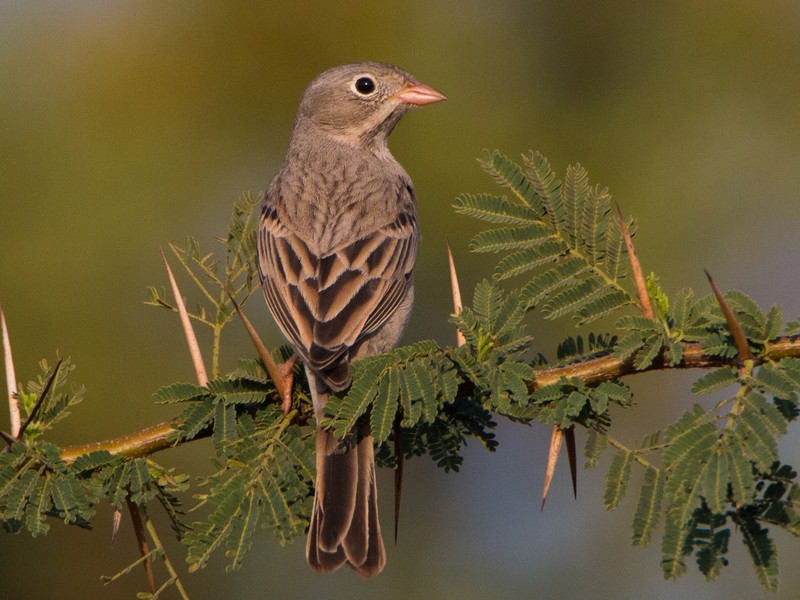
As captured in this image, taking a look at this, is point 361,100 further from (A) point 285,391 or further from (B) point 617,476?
(B) point 617,476

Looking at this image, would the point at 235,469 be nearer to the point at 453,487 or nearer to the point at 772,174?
the point at 453,487

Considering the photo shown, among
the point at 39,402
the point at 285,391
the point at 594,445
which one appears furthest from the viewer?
the point at 285,391

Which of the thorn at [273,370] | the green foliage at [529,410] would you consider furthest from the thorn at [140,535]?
the thorn at [273,370]

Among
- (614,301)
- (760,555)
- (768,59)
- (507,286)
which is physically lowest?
(760,555)

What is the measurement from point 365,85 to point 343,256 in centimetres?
211

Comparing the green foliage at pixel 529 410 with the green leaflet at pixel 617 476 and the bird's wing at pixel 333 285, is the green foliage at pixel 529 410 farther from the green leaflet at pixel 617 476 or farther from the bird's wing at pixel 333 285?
the bird's wing at pixel 333 285

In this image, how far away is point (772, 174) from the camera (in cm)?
788

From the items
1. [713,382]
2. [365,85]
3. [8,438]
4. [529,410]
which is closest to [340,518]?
[529,410]

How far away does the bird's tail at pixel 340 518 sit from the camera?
4.00 meters

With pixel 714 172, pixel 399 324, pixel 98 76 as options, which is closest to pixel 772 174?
pixel 714 172

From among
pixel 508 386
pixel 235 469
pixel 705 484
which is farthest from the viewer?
pixel 235 469

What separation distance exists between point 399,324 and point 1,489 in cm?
234

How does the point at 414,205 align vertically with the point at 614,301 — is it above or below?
above

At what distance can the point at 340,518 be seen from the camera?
405cm
